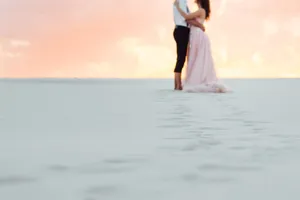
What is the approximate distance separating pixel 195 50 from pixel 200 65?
0.22 metres

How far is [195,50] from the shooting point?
8203 mm

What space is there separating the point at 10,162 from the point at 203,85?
595 cm

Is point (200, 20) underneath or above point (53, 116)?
above

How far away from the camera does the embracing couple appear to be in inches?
313

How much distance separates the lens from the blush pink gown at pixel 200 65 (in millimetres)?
8086

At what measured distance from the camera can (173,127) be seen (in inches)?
135

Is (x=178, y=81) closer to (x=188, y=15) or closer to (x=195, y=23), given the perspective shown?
(x=195, y=23)

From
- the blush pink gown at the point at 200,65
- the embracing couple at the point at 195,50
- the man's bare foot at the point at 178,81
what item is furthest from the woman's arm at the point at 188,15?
the man's bare foot at the point at 178,81

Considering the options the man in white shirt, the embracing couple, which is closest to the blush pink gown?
the embracing couple

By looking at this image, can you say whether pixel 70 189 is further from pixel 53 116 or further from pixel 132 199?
pixel 53 116

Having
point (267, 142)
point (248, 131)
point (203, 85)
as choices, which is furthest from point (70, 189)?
point (203, 85)

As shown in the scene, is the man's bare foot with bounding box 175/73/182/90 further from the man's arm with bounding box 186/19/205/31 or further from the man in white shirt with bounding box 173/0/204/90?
the man's arm with bounding box 186/19/205/31

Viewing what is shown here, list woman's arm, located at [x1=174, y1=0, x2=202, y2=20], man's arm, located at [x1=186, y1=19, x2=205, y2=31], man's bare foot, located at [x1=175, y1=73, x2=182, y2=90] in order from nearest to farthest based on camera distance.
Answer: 1. woman's arm, located at [x1=174, y1=0, x2=202, y2=20]
2. man's arm, located at [x1=186, y1=19, x2=205, y2=31]
3. man's bare foot, located at [x1=175, y1=73, x2=182, y2=90]

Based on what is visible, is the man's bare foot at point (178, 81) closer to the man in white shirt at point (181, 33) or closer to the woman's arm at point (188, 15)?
the man in white shirt at point (181, 33)
